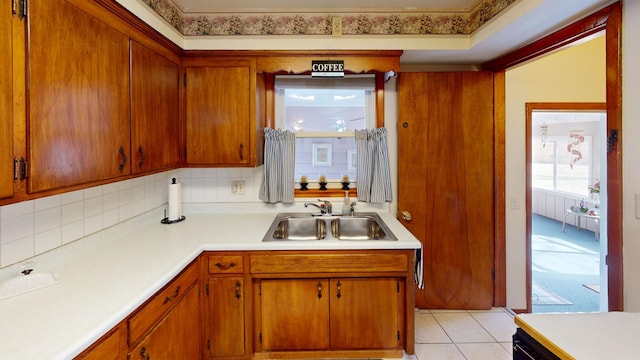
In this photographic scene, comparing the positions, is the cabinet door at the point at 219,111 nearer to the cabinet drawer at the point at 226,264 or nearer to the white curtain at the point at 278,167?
the white curtain at the point at 278,167

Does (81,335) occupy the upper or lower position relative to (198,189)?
lower

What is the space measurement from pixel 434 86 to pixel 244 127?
157 cm

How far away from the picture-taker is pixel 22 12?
3.33 feet

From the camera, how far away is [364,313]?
1.96 meters

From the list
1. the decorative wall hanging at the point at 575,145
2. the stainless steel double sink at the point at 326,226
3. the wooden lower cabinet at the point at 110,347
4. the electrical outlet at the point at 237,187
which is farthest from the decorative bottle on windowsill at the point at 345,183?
the decorative wall hanging at the point at 575,145

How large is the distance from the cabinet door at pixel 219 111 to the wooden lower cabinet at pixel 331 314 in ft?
3.38

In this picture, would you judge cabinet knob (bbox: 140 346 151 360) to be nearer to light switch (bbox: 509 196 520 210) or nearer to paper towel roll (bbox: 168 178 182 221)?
paper towel roll (bbox: 168 178 182 221)

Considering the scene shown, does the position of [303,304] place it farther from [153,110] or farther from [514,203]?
[514,203]

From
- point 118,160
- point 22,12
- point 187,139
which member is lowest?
point 118,160

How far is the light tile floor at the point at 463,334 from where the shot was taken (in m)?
2.12

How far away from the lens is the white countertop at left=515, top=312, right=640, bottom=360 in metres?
0.84

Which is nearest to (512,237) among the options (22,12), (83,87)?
(83,87)

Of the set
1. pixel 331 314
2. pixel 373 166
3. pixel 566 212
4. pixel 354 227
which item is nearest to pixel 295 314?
pixel 331 314

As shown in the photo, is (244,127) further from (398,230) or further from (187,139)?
(398,230)
